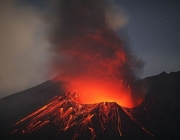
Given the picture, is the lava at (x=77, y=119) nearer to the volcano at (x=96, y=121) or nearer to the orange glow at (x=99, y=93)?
the volcano at (x=96, y=121)

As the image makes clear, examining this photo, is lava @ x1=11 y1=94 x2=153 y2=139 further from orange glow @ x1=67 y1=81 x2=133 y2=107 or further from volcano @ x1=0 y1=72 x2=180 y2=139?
orange glow @ x1=67 y1=81 x2=133 y2=107

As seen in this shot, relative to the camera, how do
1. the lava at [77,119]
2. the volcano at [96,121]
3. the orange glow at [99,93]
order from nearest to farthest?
1. the volcano at [96,121]
2. the lava at [77,119]
3. the orange glow at [99,93]

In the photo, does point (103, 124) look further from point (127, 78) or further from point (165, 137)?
point (127, 78)

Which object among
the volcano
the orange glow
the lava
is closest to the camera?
the volcano

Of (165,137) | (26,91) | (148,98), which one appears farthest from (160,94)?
(26,91)

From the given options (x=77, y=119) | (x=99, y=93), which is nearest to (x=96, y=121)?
(x=77, y=119)

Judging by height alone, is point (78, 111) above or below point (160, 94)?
below

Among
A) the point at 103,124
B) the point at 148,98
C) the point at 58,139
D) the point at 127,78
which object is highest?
the point at 127,78

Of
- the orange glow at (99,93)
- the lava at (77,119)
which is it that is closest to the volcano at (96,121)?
→ the lava at (77,119)

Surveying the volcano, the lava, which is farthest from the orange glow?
the lava

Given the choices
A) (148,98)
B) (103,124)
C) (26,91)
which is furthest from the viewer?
(26,91)

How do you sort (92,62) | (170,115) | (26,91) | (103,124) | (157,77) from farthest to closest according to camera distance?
(26,91) → (157,77) → (92,62) → (170,115) → (103,124)
